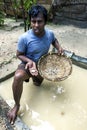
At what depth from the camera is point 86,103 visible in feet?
9.62

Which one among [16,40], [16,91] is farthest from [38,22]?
[16,40]

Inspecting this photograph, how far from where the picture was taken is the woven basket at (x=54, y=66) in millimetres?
2947

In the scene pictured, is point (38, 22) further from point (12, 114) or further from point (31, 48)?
point (12, 114)

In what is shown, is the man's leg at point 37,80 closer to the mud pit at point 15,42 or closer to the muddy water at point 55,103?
the muddy water at point 55,103

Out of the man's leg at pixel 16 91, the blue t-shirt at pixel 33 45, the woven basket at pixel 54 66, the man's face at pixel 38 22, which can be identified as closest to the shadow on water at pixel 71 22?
the woven basket at pixel 54 66

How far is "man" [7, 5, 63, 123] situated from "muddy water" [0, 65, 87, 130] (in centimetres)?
24

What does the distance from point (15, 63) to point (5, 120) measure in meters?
1.40

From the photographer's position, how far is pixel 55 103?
296cm

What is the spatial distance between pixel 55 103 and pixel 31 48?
0.78 metres

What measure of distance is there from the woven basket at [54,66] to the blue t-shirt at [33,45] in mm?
91

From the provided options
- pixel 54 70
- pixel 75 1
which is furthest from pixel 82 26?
pixel 54 70

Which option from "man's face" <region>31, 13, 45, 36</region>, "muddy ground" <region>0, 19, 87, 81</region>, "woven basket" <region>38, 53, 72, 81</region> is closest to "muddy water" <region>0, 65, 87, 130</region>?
"woven basket" <region>38, 53, 72, 81</region>

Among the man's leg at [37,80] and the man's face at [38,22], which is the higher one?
the man's face at [38,22]

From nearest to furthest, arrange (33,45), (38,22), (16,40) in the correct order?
(38,22), (33,45), (16,40)
